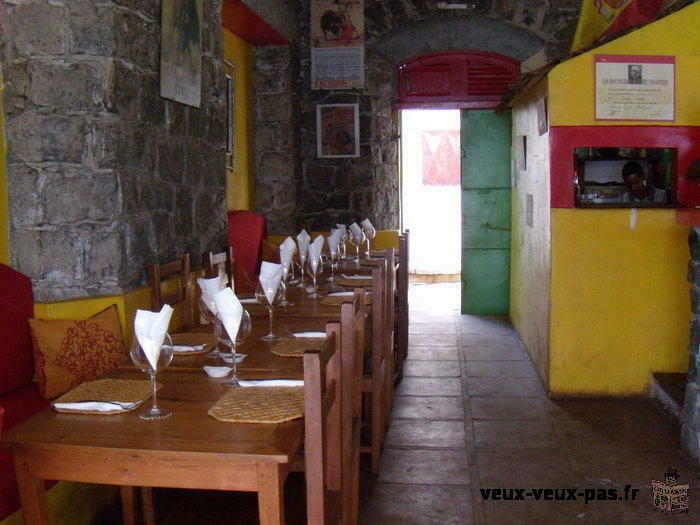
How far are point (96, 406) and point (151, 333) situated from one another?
0.24 meters

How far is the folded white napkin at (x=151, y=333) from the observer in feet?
5.91

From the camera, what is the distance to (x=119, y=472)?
160cm

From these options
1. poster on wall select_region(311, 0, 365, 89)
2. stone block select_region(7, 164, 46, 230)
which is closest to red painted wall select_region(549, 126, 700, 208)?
stone block select_region(7, 164, 46, 230)

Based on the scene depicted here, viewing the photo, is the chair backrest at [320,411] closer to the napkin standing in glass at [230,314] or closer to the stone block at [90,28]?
the napkin standing in glass at [230,314]

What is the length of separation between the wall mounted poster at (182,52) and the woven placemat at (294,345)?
5.06ft

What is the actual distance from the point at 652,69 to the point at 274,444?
3.37 metres

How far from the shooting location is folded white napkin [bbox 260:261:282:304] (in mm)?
2662

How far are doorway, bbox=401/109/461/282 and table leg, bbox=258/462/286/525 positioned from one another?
7.66 metres

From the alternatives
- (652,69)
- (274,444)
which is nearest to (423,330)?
(652,69)

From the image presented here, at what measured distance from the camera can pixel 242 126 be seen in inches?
245

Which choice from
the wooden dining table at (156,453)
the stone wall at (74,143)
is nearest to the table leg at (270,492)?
the wooden dining table at (156,453)

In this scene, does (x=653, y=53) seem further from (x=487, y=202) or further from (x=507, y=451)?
(x=487, y=202)

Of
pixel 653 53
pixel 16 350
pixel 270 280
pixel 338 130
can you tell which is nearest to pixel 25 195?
pixel 16 350

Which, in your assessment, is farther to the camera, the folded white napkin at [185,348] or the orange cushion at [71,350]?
the orange cushion at [71,350]
